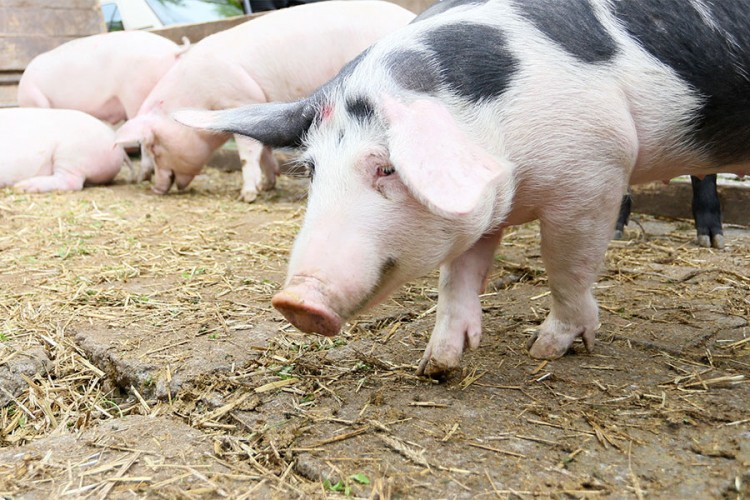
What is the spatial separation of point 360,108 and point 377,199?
277 millimetres

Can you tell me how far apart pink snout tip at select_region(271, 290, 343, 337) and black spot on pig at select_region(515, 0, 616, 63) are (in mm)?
1031

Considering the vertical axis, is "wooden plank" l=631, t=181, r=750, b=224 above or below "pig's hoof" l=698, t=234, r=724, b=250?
below

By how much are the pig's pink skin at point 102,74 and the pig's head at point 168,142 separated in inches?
50.2

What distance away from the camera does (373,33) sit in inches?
229

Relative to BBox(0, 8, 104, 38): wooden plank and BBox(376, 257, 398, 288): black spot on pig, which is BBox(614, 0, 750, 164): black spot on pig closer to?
BBox(376, 257, 398, 288): black spot on pig

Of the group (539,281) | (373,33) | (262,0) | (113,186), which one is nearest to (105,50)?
(113,186)

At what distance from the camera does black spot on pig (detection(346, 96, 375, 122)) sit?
206 cm

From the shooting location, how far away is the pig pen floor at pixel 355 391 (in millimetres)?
1814

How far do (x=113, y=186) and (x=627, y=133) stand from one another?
610 cm

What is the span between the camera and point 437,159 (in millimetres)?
1744

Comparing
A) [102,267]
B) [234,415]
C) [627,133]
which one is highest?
[627,133]

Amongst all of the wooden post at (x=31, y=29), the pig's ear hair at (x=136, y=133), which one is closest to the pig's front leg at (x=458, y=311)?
the pig's ear hair at (x=136, y=133)

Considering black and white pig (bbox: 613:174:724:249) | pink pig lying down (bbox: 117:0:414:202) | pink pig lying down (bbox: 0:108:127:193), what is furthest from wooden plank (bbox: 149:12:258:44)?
black and white pig (bbox: 613:174:724:249)

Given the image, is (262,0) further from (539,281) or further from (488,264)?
(488,264)
